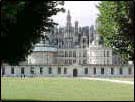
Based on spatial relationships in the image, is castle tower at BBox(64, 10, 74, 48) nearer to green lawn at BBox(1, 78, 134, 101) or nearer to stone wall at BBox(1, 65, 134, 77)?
stone wall at BBox(1, 65, 134, 77)

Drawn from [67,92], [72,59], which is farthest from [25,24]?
[72,59]

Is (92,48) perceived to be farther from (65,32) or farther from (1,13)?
(1,13)

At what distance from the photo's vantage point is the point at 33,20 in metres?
17.3

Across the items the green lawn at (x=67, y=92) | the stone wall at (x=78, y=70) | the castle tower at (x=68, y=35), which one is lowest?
the stone wall at (x=78, y=70)

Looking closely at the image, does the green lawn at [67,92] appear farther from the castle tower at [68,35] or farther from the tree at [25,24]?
the castle tower at [68,35]

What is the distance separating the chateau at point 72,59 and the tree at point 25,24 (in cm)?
6301

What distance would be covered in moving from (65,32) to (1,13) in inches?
6308

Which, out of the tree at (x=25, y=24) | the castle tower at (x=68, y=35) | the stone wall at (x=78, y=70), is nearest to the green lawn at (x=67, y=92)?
the tree at (x=25, y=24)

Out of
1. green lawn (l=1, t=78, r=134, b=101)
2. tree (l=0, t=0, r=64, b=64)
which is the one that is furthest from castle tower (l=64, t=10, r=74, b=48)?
tree (l=0, t=0, r=64, b=64)

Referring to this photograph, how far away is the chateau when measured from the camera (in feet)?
392

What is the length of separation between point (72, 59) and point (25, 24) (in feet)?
462

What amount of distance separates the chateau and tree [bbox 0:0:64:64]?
63009 millimetres

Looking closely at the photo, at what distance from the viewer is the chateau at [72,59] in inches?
4700

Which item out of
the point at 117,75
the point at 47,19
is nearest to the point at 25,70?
the point at 117,75
